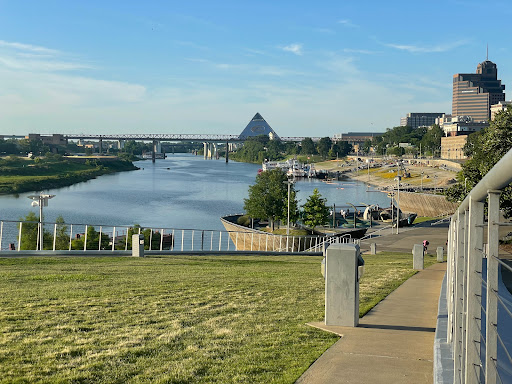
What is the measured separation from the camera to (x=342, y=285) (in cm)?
873

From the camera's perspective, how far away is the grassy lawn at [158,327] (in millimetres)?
6219

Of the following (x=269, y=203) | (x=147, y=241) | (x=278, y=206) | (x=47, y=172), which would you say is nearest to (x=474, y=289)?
(x=147, y=241)

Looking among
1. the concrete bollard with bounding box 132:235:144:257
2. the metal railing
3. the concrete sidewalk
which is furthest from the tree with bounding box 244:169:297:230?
the concrete sidewalk

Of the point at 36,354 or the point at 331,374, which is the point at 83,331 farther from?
the point at 331,374

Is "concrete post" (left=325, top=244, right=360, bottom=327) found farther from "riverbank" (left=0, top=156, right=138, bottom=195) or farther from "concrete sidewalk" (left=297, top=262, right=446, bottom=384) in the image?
"riverbank" (left=0, top=156, right=138, bottom=195)

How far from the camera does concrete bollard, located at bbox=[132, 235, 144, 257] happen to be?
68.5ft

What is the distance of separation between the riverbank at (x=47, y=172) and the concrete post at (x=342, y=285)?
10634cm

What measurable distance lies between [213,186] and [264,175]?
2291 inches

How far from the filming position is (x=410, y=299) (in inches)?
478

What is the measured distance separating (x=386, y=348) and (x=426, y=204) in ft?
247

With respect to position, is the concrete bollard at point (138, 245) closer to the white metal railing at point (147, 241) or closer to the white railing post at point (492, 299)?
the white metal railing at point (147, 241)

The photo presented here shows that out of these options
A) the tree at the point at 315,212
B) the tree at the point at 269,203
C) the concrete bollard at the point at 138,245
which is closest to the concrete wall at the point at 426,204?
the tree at the point at 315,212

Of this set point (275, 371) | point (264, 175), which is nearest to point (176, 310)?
point (275, 371)

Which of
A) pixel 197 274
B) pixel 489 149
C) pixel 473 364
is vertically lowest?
pixel 197 274
